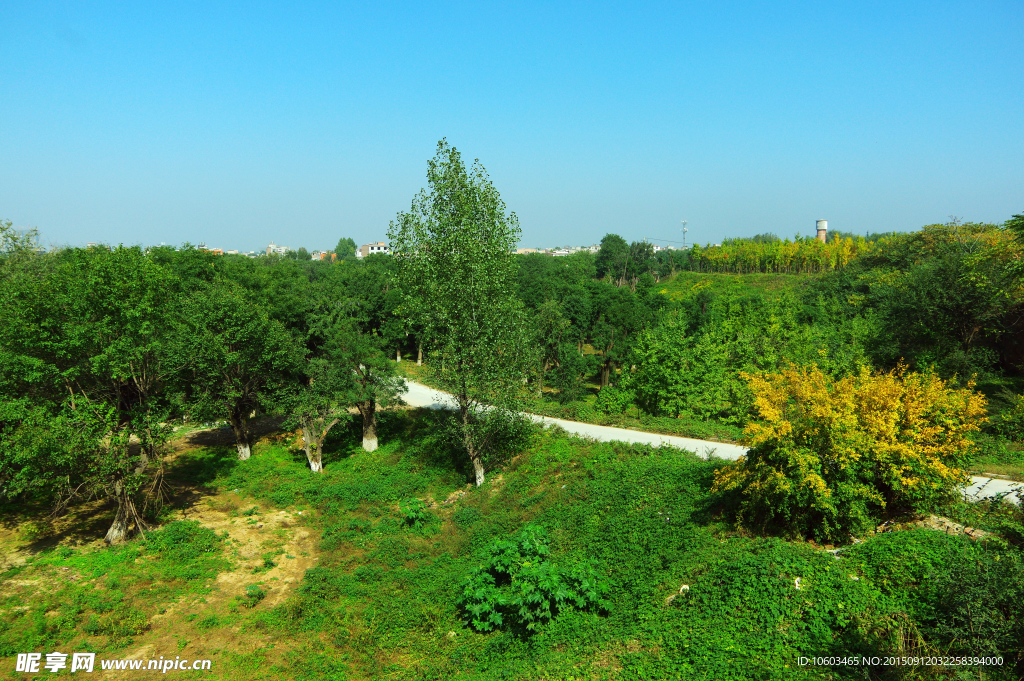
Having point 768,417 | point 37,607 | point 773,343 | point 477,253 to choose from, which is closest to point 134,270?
point 37,607

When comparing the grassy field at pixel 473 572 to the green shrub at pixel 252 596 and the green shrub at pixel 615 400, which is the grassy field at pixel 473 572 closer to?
the green shrub at pixel 252 596

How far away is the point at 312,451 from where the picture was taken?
22359 mm

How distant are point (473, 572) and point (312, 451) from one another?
39.2 feet

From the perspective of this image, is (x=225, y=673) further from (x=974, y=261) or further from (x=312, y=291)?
(x=974, y=261)

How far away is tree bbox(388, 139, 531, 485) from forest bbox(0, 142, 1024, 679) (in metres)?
0.10

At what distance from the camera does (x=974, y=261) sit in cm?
2741

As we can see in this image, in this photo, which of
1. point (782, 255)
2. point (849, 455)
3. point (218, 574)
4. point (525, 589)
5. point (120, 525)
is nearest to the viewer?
point (849, 455)

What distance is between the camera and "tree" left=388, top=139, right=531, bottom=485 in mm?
18359

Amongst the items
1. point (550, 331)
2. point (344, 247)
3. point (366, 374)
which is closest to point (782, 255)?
point (550, 331)

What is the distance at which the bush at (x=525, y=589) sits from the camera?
1130cm

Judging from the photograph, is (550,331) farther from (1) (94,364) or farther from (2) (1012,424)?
(1) (94,364)

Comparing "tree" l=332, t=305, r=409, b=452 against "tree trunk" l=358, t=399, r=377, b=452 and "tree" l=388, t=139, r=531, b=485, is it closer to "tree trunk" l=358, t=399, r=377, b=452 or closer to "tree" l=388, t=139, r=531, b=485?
"tree trunk" l=358, t=399, r=377, b=452

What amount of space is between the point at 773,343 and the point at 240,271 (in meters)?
31.9

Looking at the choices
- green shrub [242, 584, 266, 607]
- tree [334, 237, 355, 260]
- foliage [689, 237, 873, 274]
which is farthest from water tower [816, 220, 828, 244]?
green shrub [242, 584, 266, 607]
